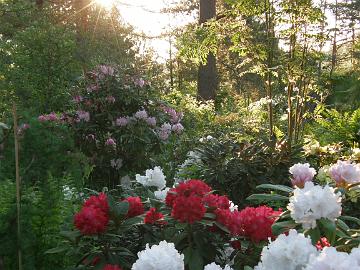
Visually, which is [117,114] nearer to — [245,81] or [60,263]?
[60,263]

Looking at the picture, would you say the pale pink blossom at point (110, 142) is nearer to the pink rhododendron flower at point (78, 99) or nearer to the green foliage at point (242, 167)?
the pink rhododendron flower at point (78, 99)

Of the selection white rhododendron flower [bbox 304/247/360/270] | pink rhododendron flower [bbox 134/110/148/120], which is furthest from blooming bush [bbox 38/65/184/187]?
white rhododendron flower [bbox 304/247/360/270]

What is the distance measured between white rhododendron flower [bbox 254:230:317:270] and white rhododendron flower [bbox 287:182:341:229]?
0.33 metres

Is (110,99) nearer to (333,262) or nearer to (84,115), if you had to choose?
(84,115)

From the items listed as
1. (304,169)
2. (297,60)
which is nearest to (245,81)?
(297,60)

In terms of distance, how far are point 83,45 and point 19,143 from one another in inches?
365

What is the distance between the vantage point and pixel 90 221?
88.1 inches

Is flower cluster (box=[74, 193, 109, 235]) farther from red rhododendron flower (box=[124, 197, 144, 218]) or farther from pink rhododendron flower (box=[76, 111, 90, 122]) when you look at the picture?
pink rhododendron flower (box=[76, 111, 90, 122])

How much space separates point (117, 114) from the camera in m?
5.92

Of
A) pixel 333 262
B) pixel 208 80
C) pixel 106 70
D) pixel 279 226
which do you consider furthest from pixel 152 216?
pixel 208 80

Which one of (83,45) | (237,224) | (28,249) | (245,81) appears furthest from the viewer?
(245,81)

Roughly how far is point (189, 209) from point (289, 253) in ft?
2.55

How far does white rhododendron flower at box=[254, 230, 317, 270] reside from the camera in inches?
59.5

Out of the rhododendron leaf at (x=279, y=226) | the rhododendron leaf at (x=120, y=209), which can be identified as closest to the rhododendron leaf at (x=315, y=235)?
the rhododendron leaf at (x=279, y=226)
